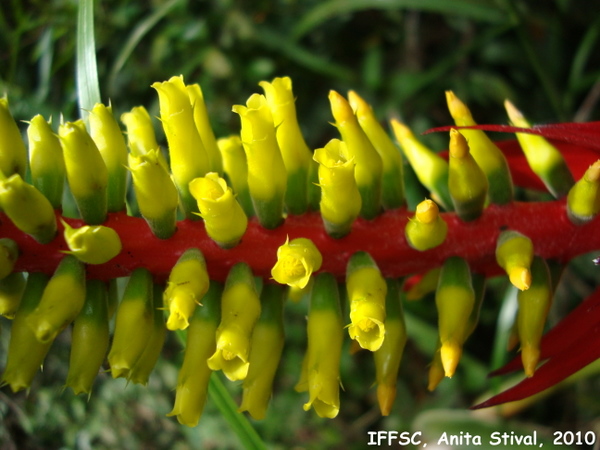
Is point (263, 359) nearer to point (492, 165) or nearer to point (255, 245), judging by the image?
point (255, 245)

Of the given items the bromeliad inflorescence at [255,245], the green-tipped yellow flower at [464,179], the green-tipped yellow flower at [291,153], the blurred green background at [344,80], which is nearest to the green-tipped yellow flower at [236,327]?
the bromeliad inflorescence at [255,245]

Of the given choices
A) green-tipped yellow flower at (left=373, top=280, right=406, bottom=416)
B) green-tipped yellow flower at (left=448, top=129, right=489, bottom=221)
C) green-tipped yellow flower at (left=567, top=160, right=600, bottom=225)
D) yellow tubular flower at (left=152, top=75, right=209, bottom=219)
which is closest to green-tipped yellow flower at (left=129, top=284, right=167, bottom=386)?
yellow tubular flower at (left=152, top=75, right=209, bottom=219)

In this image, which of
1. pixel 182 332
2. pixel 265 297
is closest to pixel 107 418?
pixel 182 332

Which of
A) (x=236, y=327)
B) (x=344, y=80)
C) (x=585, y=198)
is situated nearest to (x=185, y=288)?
(x=236, y=327)

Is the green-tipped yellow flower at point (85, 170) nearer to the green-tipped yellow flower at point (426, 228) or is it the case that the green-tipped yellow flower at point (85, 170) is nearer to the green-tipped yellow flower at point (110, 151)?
the green-tipped yellow flower at point (110, 151)

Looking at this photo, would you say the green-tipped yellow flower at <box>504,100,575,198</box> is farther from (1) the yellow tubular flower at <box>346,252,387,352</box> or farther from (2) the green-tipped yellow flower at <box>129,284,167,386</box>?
(2) the green-tipped yellow flower at <box>129,284,167,386</box>

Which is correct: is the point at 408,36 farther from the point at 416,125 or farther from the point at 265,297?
the point at 265,297
